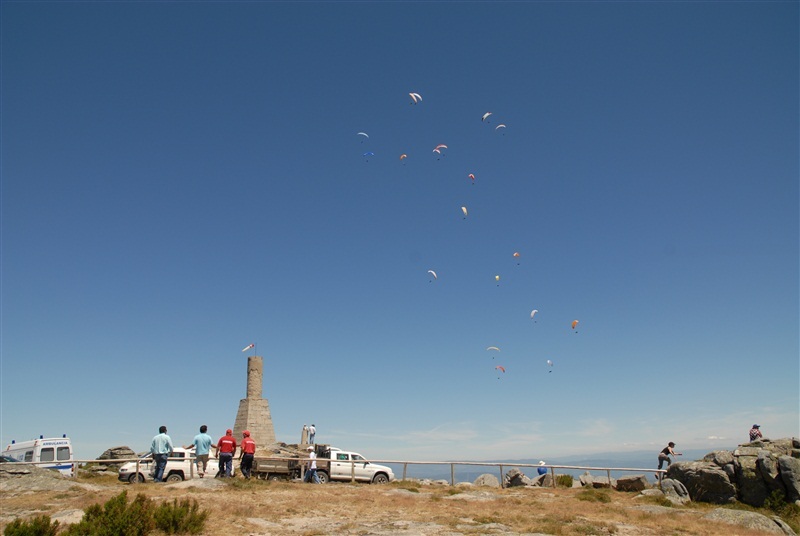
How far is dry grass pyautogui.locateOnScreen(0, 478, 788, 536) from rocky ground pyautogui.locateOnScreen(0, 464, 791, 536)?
28mm

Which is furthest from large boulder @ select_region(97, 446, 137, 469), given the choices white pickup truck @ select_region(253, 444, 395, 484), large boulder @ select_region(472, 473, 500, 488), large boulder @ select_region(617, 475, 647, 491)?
large boulder @ select_region(617, 475, 647, 491)

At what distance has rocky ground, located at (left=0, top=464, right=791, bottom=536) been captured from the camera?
547 inches

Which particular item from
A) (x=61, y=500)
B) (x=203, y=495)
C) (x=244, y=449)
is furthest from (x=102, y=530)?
(x=244, y=449)

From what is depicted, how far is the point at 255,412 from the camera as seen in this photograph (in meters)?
44.8

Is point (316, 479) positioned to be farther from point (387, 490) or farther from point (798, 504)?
point (798, 504)

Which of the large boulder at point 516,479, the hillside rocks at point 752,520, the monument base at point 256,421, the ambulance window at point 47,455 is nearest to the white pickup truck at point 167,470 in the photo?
the ambulance window at point 47,455

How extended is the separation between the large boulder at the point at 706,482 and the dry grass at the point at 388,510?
112 centimetres

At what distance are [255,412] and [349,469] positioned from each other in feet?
70.7

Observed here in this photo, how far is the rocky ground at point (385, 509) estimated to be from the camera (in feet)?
45.5

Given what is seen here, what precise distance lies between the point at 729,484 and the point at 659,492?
2.43m

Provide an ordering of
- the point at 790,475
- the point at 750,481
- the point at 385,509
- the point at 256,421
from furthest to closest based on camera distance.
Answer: the point at 256,421
the point at 750,481
the point at 790,475
the point at 385,509

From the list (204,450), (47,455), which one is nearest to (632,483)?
(204,450)

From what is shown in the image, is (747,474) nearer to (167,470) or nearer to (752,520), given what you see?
(752,520)

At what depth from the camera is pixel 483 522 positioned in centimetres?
1483
